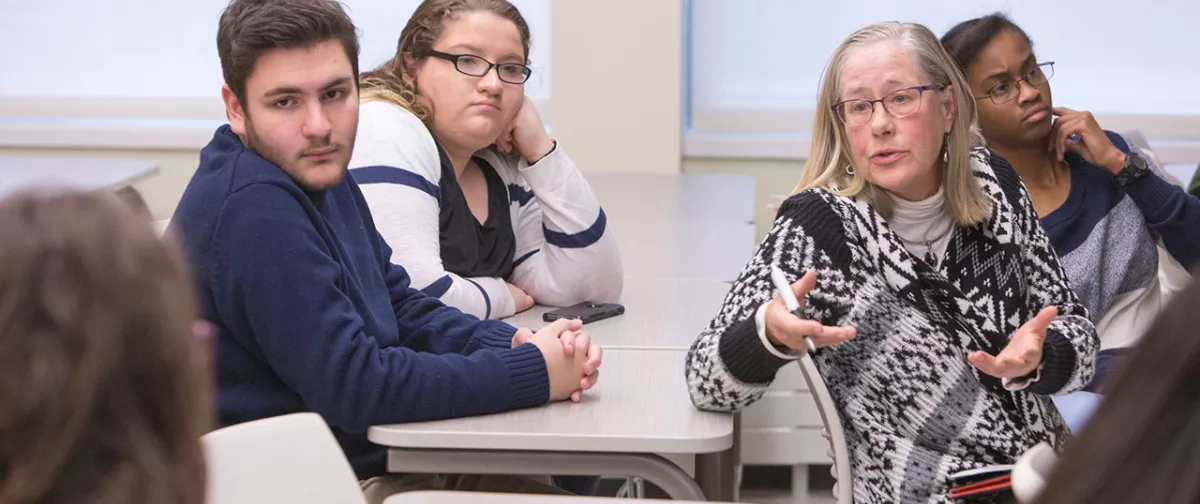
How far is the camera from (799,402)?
327 cm

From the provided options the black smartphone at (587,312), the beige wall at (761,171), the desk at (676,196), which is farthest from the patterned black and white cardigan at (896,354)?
the beige wall at (761,171)

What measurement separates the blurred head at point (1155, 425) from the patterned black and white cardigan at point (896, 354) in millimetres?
→ 1126

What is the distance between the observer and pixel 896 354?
172cm

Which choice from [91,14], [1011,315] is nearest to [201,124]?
[91,14]

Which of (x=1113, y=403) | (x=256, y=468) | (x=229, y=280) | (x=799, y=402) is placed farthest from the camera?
(x=799, y=402)

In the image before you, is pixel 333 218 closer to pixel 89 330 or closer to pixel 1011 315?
pixel 1011 315

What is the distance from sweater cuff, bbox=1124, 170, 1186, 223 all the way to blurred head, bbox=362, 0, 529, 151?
1255mm

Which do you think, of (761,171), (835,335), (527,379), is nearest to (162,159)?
(761,171)

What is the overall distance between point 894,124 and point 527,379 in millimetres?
659

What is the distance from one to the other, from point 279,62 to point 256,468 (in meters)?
0.61

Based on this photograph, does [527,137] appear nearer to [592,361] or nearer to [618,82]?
[592,361]

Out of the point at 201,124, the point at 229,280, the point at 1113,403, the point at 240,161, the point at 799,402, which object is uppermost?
the point at 1113,403

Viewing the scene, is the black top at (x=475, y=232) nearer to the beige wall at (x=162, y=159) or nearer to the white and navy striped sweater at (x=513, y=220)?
the white and navy striped sweater at (x=513, y=220)

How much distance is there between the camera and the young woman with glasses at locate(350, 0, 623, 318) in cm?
205
